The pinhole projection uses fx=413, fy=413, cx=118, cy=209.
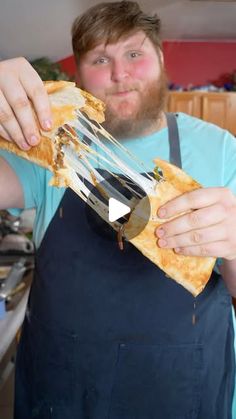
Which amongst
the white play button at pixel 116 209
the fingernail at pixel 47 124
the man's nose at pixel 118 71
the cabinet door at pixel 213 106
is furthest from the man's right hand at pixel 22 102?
the cabinet door at pixel 213 106

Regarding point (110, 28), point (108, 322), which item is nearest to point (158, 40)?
point (110, 28)

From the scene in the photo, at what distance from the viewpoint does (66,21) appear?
682 mm

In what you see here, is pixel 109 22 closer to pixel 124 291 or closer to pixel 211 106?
pixel 124 291

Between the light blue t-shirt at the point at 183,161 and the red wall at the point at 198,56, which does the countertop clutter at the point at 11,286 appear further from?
the red wall at the point at 198,56

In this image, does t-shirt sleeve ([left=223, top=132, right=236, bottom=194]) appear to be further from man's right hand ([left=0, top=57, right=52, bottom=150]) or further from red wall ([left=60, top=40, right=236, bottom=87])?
man's right hand ([left=0, top=57, right=52, bottom=150])

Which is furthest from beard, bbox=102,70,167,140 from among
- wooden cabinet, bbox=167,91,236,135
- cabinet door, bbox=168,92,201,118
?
cabinet door, bbox=168,92,201,118

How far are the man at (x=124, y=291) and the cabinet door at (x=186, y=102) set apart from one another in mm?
1284

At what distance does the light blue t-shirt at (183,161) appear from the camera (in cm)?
67

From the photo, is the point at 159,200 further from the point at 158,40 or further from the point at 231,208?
the point at 158,40

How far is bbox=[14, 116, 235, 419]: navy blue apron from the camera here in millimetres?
663

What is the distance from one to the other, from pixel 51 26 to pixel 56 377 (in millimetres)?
605

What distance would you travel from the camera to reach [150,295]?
662 millimetres

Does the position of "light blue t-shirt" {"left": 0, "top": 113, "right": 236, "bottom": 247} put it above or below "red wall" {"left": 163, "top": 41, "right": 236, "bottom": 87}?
below

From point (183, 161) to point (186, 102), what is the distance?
1703mm
